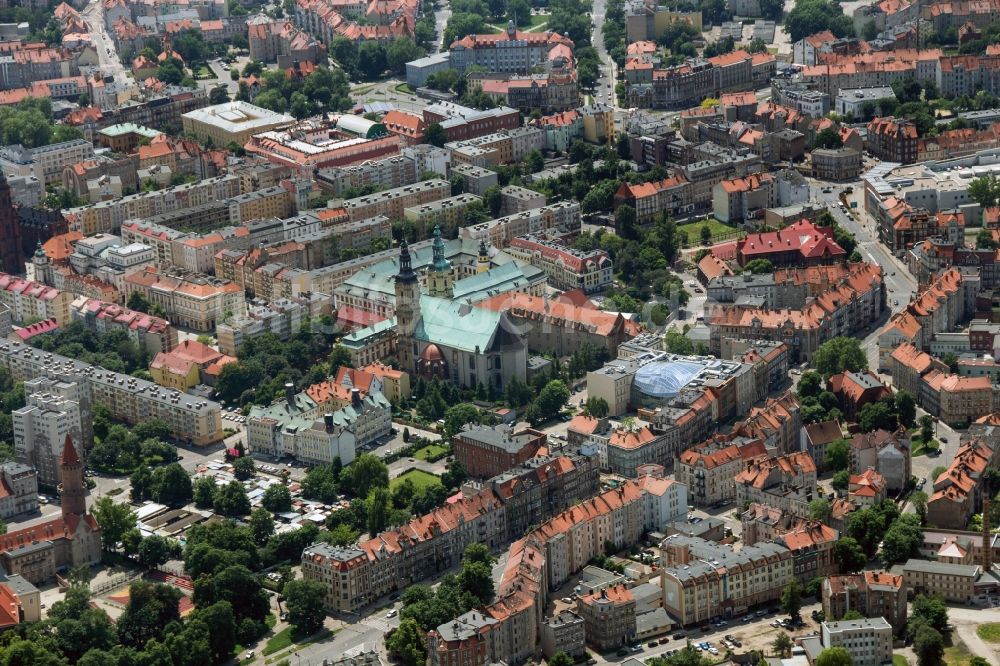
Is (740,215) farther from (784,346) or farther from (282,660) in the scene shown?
(282,660)

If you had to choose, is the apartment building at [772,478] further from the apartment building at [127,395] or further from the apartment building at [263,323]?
the apartment building at [263,323]

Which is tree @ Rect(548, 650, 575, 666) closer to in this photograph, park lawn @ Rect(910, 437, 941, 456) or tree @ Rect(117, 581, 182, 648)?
tree @ Rect(117, 581, 182, 648)

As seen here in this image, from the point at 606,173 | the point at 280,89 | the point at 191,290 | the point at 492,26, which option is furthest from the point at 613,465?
the point at 492,26

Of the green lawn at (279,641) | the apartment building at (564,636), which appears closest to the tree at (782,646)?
the apartment building at (564,636)

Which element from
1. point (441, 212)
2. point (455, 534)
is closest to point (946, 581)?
point (455, 534)

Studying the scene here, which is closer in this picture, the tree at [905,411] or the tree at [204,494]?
the tree at [204,494]
